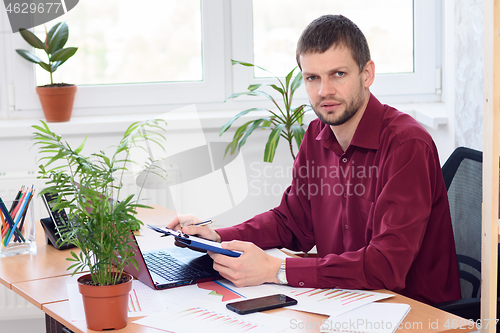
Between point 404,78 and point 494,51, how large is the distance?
2022 mm

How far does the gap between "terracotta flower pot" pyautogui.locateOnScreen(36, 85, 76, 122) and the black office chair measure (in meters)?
1.75

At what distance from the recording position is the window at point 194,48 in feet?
9.36

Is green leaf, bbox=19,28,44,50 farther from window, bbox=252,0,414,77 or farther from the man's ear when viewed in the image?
the man's ear

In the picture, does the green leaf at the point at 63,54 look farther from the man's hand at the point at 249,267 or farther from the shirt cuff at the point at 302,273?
the shirt cuff at the point at 302,273

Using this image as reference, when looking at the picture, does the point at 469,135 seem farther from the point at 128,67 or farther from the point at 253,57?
the point at 128,67

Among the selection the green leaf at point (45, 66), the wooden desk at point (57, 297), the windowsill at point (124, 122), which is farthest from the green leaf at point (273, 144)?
the green leaf at point (45, 66)

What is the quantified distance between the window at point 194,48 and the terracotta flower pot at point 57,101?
0.15m

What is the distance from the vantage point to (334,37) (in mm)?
1636

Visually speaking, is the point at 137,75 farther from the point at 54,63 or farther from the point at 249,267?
the point at 249,267

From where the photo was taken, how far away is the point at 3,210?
1.76 metres

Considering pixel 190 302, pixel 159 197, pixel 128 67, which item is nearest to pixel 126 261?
pixel 190 302

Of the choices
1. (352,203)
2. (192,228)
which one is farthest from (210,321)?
(352,203)

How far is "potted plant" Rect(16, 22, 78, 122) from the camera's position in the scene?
264 cm

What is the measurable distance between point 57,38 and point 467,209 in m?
1.93
